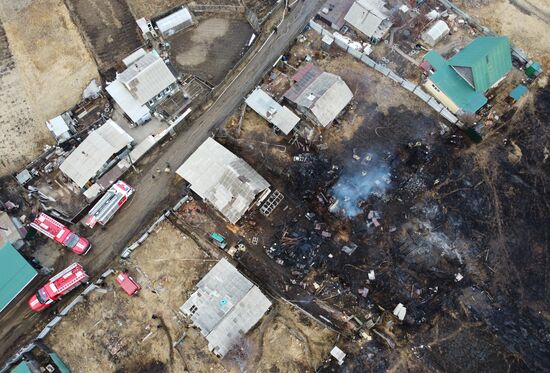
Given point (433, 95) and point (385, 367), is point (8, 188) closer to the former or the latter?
point (385, 367)

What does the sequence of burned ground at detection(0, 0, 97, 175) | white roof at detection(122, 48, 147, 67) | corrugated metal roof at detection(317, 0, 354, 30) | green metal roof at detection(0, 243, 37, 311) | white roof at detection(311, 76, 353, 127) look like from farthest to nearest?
corrugated metal roof at detection(317, 0, 354, 30), white roof at detection(122, 48, 147, 67), burned ground at detection(0, 0, 97, 175), white roof at detection(311, 76, 353, 127), green metal roof at detection(0, 243, 37, 311)

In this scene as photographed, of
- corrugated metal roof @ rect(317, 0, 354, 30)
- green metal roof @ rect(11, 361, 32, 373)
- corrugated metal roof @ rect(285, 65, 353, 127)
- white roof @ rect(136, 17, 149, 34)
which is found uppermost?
corrugated metal roof @ rect(317, 0, 354, 30)

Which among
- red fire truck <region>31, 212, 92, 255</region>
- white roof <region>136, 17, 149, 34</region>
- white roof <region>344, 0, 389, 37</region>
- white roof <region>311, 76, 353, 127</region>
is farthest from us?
white roof <region>136, 17, 149, 34</region>

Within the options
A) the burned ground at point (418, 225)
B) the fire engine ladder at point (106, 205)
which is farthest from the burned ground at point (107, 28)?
the burned ground at point (418, 225)

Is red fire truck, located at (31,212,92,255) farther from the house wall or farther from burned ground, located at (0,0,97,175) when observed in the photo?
the house wall

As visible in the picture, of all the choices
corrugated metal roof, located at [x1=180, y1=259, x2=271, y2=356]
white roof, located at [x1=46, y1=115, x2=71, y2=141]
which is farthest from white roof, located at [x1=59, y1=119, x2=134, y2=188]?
corrugated metal roof, located at [x1=180, y1=259, x2=271, y2=356]

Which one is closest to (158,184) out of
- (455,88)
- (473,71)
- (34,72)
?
(34,72)

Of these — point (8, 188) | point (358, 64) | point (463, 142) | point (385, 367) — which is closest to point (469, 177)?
point (463, 142)

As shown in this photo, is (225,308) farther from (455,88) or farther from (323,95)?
(455,88)
